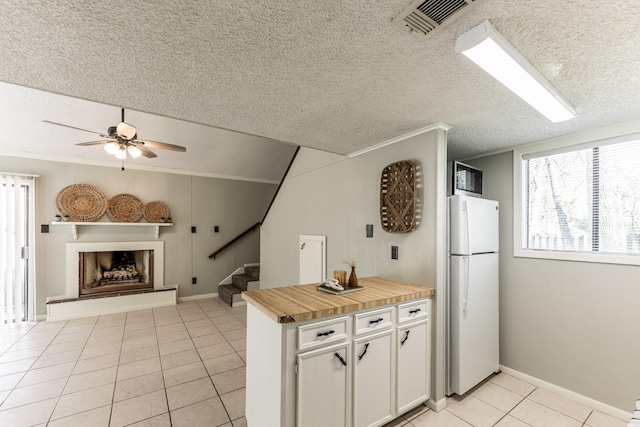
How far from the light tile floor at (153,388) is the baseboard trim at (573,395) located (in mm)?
53

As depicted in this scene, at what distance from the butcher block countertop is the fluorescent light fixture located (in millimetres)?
1505

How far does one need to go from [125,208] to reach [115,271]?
1.20m

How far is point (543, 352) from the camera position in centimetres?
264

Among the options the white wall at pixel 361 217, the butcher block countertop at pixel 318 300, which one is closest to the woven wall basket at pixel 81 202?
the white wall at pixel 361 217

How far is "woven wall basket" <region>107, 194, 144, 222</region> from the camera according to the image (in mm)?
4770

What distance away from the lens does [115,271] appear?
503cm

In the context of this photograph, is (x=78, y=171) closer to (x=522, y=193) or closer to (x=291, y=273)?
(x=291, y=273)

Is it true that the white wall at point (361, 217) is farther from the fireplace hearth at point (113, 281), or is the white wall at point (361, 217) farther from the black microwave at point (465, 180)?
the fireplace hearth at point (113, 281)

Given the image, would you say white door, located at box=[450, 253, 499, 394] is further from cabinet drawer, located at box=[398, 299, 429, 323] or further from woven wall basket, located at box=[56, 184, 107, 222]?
woven wall basket, located at box=[56, 184, 107, 222]

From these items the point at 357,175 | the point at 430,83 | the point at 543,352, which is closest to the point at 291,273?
the point at 357,175

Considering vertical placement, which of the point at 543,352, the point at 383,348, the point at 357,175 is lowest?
the point at 543,352

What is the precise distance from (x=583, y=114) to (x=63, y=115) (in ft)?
18.0

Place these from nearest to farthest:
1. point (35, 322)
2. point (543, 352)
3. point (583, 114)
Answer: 1. point (583, 114)
2. point (543, 352)
3. point (35, 322)

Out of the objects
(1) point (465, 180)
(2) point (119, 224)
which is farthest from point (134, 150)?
(1) point (465, 180)
